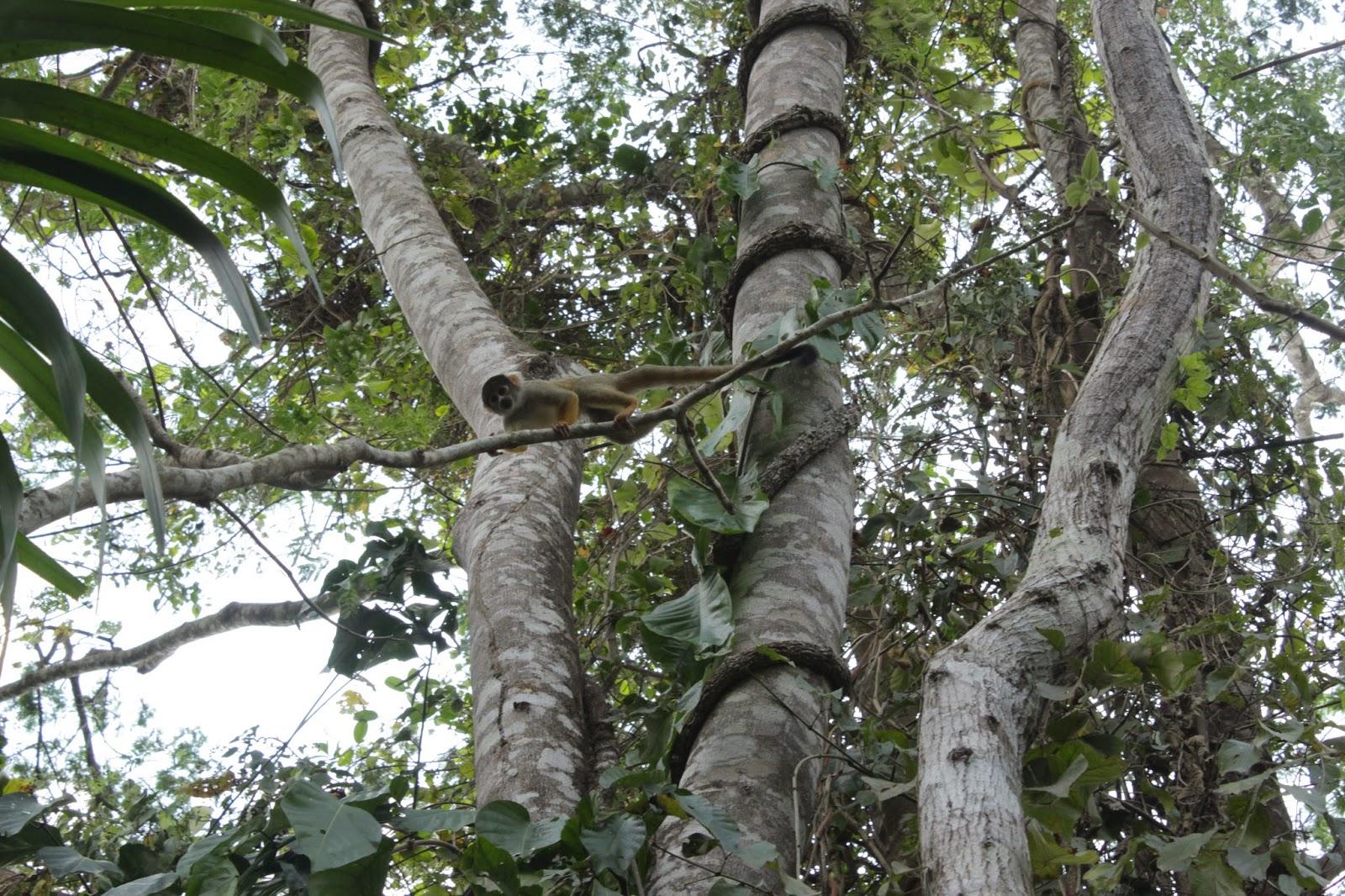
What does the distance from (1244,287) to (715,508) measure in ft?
4.26

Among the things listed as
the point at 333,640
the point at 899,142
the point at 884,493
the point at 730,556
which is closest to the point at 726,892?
the point at 730,556

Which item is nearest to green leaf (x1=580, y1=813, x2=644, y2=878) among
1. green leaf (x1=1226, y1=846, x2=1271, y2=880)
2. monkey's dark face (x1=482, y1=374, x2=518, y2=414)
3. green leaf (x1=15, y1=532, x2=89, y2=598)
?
green leaf (x1=15, y1=532, x2=89, y2=598)

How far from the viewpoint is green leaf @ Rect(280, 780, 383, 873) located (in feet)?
6.63

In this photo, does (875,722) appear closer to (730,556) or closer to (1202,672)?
(730,556)

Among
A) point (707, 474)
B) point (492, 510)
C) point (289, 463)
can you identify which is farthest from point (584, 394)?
point (289, 463)

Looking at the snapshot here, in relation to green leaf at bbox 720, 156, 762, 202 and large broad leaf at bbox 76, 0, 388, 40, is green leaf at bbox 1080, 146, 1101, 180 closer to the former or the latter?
green leaf at bbox 720, 156, 762, 202

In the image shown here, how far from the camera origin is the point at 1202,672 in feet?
10.8

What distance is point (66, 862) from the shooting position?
235cm

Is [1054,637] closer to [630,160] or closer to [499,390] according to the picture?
[499,390]

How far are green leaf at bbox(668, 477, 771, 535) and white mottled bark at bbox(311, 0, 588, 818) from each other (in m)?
0.46

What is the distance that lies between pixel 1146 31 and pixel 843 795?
214cm

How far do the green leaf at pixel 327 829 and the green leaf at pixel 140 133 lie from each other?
1.00 metres

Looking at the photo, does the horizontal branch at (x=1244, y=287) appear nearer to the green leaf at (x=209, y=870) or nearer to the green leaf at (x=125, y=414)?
the green leaf at (x=125, y=414)

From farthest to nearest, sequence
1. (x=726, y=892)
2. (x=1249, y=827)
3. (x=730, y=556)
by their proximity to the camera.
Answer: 1. (x=730, y=556)
2. (x=1249, y=827)
3. (x=726, y=892)
